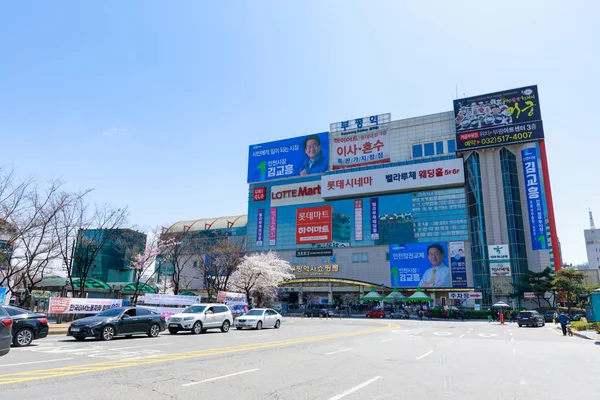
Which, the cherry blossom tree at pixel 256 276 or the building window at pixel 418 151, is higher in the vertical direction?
the building window at pixel 418 151

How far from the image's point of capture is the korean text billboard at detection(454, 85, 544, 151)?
6562 centimetres

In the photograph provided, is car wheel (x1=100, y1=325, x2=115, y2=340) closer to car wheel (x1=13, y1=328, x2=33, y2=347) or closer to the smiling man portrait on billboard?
car wheel (x1=13, y1=328, x2=33, y2=347)

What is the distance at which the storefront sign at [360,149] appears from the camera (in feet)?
253

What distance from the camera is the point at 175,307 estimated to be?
33.6 m

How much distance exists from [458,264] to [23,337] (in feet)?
204

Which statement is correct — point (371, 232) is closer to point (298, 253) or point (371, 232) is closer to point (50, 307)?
point (298, 253)

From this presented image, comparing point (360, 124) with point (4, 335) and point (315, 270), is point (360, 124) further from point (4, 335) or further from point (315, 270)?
point (4, 335)

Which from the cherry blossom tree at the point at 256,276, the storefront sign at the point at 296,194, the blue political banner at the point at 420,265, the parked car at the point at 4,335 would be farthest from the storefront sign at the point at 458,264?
the parked car at the point at 4,335

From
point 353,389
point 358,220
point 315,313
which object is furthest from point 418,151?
point 353,389

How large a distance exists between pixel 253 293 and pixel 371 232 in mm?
24324

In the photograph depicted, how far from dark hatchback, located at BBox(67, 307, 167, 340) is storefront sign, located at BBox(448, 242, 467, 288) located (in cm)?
5524

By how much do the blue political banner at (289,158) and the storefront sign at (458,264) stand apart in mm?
28608

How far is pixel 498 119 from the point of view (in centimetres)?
6769

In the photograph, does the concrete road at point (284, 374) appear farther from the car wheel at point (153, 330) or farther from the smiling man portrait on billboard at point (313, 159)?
the smiling man portrait on billboard at point (313, 159)
